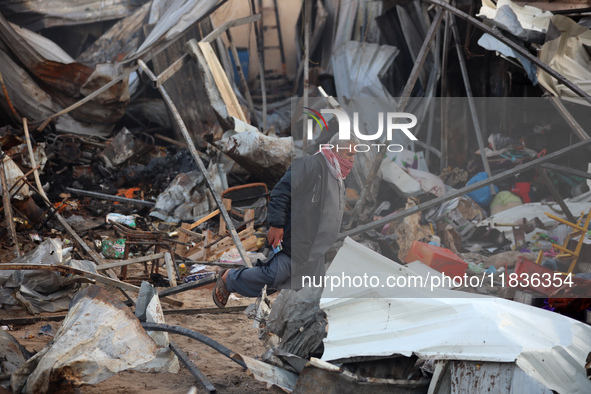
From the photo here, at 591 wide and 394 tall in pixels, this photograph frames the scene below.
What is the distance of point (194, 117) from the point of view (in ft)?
30.7

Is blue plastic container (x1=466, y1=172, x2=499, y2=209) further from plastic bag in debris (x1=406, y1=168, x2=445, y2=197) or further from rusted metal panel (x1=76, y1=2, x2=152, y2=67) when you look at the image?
rusted metal panel (x1=76, y1=2, x2=152, y2=67)

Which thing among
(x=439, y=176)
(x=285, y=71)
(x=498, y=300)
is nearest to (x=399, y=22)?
(x=439, y=176)

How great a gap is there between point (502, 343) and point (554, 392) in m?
0.29

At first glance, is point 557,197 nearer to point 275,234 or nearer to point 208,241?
point 275,234

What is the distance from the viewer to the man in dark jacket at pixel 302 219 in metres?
3.61

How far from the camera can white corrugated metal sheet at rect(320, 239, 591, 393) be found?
2.41 metres

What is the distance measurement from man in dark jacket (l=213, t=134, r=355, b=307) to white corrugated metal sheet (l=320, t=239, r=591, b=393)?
0.82 meters

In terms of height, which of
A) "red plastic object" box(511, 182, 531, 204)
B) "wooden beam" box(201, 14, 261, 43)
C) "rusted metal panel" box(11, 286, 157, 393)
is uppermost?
"wooden beam" box(201, 14, 261, 43)

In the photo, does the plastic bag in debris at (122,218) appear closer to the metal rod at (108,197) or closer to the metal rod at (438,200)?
the metal rod at (108,197)

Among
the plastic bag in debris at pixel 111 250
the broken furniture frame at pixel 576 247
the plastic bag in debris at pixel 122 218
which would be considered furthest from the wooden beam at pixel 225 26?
→ the broken furniture frame at pixel 576 247

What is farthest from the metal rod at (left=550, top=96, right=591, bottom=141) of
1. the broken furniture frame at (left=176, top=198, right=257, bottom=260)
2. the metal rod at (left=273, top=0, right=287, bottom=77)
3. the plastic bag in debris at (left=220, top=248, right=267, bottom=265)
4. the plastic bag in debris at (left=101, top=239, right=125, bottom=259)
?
the metal rod at (left=273, top=0, right=287, bottom=77)

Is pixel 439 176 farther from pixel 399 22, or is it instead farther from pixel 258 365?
pixel 258 365

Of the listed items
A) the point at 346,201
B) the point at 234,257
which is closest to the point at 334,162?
the point at 234,257

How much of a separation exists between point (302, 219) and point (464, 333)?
150 cm
